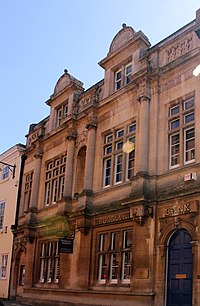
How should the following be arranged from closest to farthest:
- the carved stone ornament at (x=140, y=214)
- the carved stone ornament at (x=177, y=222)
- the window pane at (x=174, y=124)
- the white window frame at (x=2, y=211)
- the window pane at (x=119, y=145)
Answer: the carved stone ornament at (x=177, y=222)
the carved stone ornament at (x=140, y=214)
the window pane at (x=174, y=124)
the window pane at (x=119, y=145)
the white window frame at (x=2, y=211)

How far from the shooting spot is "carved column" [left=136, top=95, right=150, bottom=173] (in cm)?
1753

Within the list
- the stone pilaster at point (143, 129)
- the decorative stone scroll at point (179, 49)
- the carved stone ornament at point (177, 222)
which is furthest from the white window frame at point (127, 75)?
the carved stone ornament at point (177, 222)

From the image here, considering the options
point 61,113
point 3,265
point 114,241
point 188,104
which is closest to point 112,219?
point 114,241

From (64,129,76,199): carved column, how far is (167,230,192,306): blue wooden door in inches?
301

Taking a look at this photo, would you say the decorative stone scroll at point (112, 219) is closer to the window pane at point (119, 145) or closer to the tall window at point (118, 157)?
the tall window at point (118, 157)

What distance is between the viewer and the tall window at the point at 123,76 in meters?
20.9

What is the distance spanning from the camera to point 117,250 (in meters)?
18.3

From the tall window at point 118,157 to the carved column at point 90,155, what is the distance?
2.14 ft

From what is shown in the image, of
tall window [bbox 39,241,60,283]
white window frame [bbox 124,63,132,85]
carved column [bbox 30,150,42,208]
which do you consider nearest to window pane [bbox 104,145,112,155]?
white window frame [bbox 124,63,132,85]

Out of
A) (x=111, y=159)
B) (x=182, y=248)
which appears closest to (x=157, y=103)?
(x=111, y=159)

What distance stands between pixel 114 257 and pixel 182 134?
20.1ft

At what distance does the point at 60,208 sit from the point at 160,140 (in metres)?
7.21

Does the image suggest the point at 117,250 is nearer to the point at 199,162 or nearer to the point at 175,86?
the point at 199,162

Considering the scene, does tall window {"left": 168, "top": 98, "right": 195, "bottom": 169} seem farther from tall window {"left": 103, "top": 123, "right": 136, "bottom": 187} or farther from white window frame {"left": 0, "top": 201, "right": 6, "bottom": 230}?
white window frame {"left": 0, "top": 201, "right": 6, "bottom": 230}
